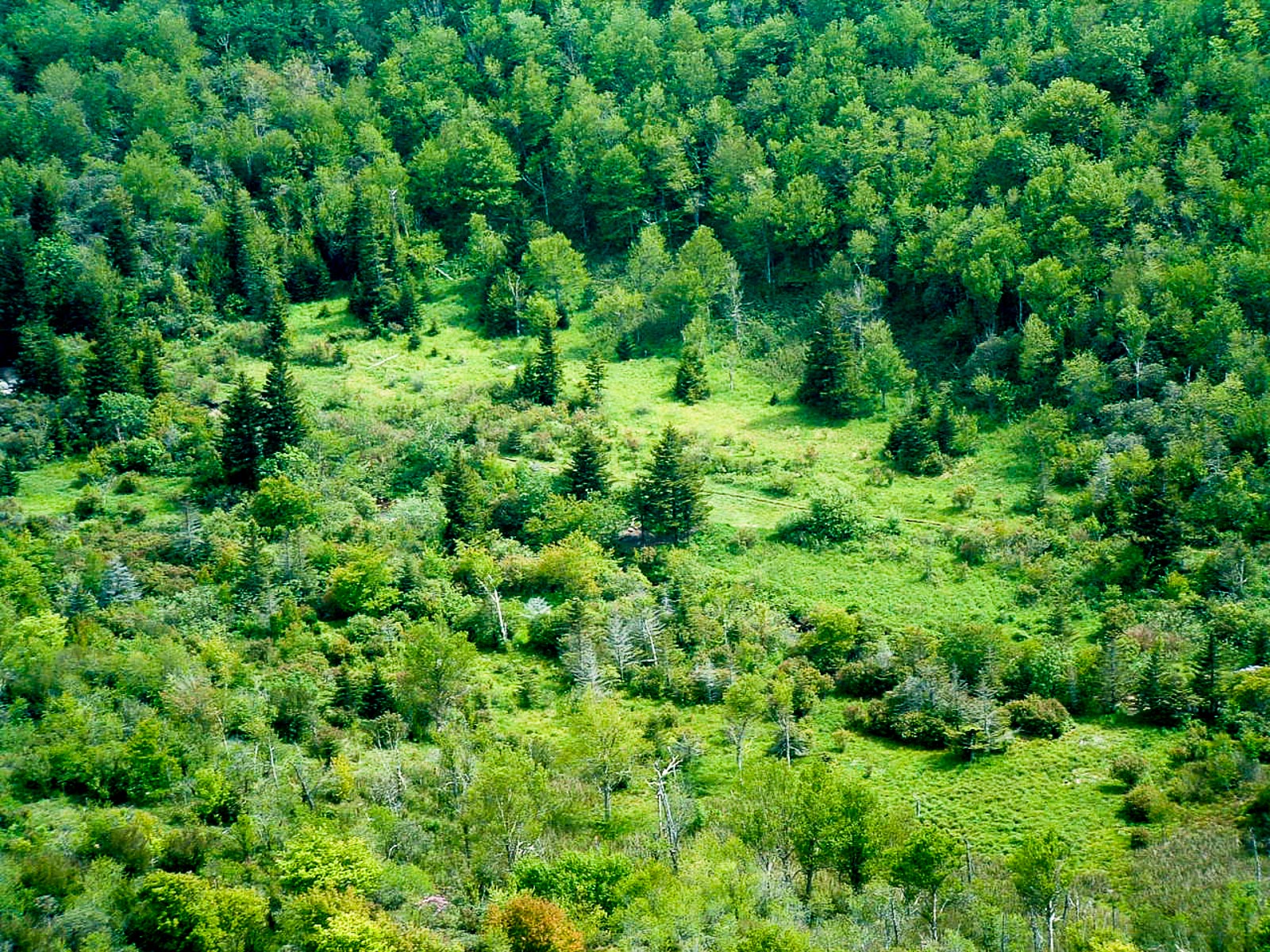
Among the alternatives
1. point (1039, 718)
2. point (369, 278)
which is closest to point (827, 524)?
point (1039, 718)

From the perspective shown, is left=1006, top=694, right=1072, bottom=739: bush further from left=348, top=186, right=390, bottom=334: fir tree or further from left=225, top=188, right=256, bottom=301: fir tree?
left=225, top=188, right=256, bottom=301: fir tree

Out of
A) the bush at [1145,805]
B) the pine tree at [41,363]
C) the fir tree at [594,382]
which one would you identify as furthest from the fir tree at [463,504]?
the bush at [1145,805]

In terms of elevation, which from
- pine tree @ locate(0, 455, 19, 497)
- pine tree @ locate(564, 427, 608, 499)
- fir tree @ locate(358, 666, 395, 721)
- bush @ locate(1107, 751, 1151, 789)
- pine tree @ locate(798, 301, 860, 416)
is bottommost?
fir tree @ locate(358, 666, 395, 721)

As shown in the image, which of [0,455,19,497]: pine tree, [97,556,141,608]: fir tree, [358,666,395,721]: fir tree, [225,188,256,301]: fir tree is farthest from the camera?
[225,188,256,301]: fir tree

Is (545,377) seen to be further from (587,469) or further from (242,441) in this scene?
(242,441)

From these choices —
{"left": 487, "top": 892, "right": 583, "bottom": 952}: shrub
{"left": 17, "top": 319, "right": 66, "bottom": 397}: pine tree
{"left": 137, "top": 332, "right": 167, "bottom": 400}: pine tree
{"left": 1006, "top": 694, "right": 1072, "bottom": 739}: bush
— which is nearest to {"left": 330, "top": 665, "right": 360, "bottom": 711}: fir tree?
{"left": 487, "top": 892, "right": 583, "bottom": 952}: shrub

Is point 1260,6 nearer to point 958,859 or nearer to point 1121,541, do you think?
point 1121,541

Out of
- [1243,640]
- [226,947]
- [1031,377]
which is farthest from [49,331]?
[1243,640]
